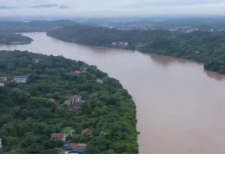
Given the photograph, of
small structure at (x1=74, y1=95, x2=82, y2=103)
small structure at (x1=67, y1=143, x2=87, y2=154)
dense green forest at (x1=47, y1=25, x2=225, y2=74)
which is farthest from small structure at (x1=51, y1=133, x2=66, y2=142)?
dense green forest at (x1=47, y1=25, x2=225, y2=74)

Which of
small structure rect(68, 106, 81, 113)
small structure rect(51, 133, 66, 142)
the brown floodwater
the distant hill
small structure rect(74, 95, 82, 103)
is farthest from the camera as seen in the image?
the distant hill

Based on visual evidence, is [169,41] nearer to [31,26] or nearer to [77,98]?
[77,98]

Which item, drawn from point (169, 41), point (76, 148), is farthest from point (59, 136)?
point (169, 41)

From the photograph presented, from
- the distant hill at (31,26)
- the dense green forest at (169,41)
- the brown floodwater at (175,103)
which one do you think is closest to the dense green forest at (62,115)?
the brown floodwater at (175,103)

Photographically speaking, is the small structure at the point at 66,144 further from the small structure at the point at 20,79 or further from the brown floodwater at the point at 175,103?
the small structure at the point at 20,79

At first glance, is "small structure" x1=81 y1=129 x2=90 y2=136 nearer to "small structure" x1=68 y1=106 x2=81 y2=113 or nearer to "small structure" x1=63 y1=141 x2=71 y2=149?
"small structure" x1=63 y1=141 x2=71 y2=149

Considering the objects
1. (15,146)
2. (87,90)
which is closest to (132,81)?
(87,90)
